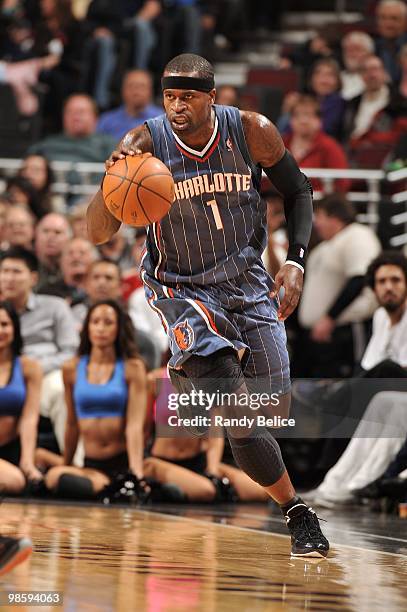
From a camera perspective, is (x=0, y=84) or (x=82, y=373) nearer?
(x=82, y=373)

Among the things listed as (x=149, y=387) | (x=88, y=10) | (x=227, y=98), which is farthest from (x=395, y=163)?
(x=88, y=10)

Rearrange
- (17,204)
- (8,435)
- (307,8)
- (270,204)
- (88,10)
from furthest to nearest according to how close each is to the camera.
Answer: (307,8)
(88,10)
(17,204)
(270,204)
(8,435)

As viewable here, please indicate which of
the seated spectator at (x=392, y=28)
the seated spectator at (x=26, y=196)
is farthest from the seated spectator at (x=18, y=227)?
the seated spectator at (x=392, y=28)

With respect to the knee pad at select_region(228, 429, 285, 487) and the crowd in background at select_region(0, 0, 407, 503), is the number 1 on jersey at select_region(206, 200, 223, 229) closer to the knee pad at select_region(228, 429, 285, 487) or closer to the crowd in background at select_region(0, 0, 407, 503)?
the knee pad at select_region(228, 429, 285, 487)

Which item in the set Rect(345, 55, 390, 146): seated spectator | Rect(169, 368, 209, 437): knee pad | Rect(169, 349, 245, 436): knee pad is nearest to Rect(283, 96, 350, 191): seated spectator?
Rect(345, 55, 390, 146): seated spectator

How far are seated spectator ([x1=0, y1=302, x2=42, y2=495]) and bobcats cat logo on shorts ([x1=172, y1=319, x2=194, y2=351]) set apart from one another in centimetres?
311

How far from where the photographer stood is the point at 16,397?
7.60 meters

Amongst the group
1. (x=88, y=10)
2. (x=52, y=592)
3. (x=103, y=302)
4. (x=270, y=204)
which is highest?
(x=88, y=10)

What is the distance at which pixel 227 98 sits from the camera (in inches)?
438

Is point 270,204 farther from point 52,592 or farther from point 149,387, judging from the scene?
point 52,592

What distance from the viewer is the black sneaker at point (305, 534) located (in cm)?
470

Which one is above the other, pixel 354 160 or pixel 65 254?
pixel 354 160

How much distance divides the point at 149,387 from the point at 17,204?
8.35 ft

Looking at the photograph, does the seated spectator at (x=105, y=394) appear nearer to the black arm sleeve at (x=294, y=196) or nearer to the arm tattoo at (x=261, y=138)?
the black arm sleeve at (x=294, y=196)
